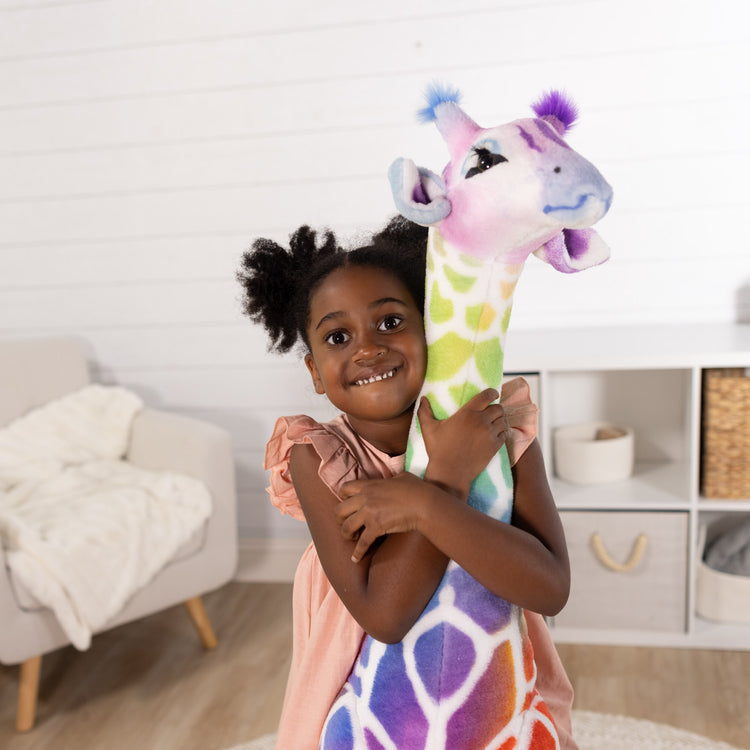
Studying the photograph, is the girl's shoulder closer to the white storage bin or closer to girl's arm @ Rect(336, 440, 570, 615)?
girl's arm @ Rect(336, 440, 570, 615)

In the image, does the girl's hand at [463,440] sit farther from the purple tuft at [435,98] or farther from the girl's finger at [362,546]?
the purple tuft at [435,98]

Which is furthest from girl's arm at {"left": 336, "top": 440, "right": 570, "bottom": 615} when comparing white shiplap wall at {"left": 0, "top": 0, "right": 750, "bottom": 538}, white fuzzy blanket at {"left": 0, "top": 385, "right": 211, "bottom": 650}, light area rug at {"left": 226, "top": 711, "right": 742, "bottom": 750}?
white shiplap wall at {"left": 0, "top": 0, "right": 750, "bottom": 538}

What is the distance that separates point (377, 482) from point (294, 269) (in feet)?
1.10

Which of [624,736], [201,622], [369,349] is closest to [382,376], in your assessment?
[369,349]

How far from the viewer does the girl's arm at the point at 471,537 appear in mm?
743

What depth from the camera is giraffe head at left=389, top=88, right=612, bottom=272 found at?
702mm

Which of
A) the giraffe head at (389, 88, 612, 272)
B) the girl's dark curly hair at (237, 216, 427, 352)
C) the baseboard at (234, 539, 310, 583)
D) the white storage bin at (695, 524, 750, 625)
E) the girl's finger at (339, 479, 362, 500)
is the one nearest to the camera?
the giraffe head at (389, 88, 612, 272)

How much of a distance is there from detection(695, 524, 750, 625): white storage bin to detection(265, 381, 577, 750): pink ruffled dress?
1.12 metres

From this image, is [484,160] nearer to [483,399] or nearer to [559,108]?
[559,108]

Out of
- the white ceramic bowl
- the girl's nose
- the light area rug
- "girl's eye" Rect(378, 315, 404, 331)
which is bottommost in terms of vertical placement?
the light area rug

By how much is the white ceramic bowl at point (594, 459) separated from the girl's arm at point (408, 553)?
1.28 m

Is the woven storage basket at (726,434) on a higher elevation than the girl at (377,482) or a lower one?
lower

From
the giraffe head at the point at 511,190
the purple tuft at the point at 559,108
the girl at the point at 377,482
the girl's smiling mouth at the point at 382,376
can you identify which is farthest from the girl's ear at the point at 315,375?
the purple tuft at the point at 559,108

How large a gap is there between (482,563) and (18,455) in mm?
1720
